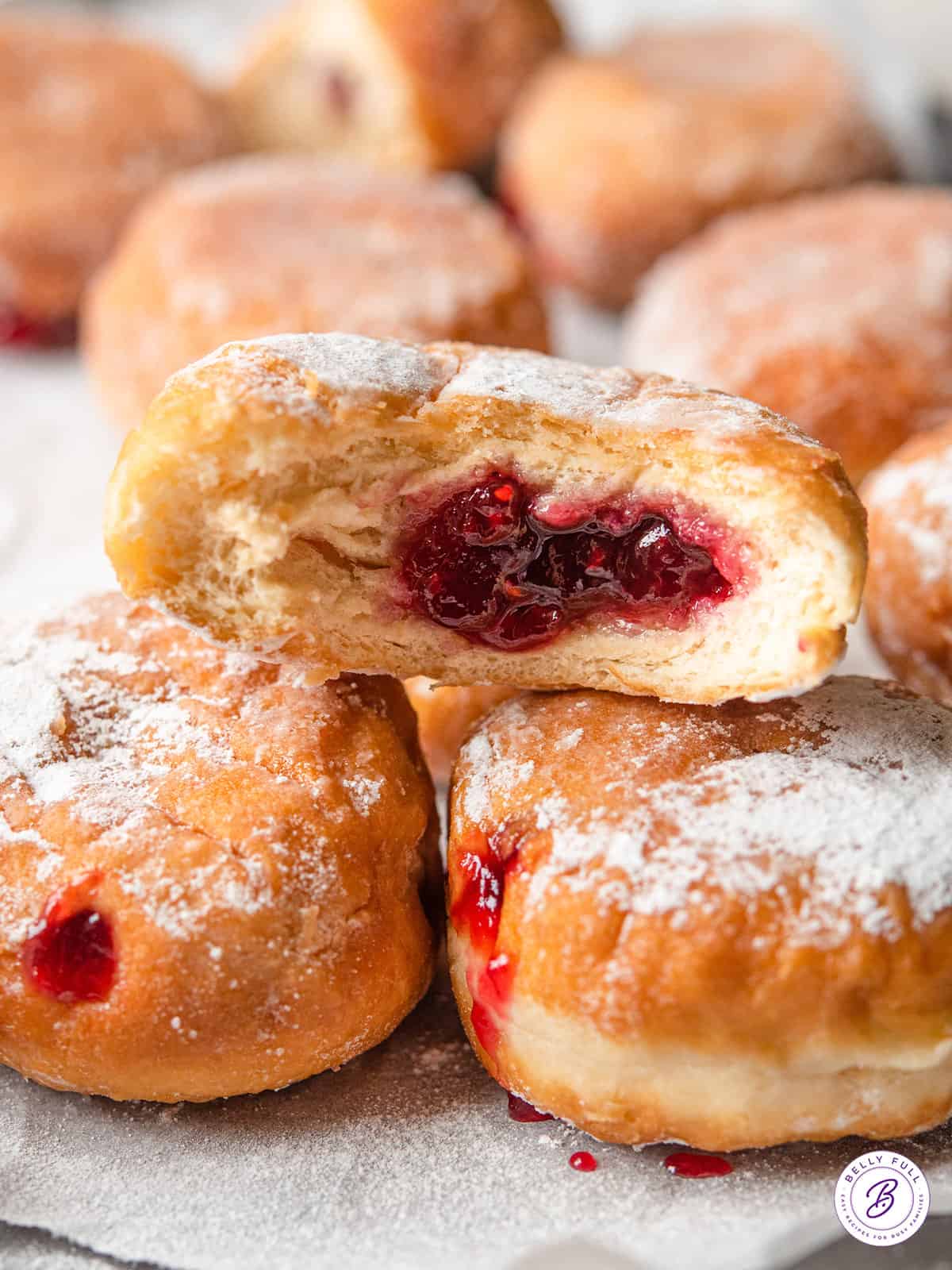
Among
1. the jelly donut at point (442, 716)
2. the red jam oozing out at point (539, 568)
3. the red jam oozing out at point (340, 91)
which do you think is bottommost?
the jelly donut at point (442, 716)

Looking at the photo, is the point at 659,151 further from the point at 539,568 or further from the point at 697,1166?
the point at 697,1166

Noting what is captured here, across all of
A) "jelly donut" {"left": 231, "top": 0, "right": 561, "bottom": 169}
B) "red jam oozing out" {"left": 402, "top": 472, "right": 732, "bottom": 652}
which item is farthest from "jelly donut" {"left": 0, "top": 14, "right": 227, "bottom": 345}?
"red jam oozing out" {"left": 402, "top": 472, "right": 732, "bottom": 652}

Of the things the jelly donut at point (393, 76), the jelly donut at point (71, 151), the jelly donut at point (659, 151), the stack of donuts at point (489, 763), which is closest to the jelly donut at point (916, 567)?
the stack of donuts at point (489, 763)

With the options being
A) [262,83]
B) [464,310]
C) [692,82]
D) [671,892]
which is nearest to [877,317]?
[464,310]

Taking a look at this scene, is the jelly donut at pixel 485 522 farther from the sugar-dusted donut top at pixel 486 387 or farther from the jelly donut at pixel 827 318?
the jelly donut at pixel 827 318

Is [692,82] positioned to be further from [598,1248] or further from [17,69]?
[598,1248]
